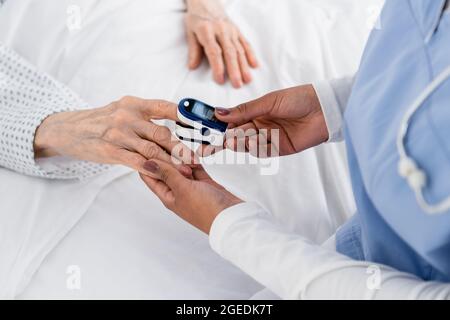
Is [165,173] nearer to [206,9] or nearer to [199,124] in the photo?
[199,124]

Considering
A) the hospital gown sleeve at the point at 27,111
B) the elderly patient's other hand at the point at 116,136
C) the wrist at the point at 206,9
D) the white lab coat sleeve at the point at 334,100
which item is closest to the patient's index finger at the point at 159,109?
the elderly patient's other hand at the point at 116,136

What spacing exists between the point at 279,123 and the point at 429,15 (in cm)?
36

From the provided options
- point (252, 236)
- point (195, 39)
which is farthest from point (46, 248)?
point (195, 39)

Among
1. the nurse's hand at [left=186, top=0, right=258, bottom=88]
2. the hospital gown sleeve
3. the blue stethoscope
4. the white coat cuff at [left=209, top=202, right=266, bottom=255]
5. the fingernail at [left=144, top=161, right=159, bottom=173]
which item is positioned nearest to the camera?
the blue stethoscope

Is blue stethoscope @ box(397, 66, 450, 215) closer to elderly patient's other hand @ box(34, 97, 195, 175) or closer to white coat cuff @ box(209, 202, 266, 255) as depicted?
white coat cuff @ box(209, 202, 266, 255)

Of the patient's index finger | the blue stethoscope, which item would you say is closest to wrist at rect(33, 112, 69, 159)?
the patient's index finger

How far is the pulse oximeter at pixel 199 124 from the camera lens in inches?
35.7

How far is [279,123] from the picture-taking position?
1022 mm

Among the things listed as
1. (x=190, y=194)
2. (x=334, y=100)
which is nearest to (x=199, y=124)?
(x=190, y=194)

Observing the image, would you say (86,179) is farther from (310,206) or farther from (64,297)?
(310,206)

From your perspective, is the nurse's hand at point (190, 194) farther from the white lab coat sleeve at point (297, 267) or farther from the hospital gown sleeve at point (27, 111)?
the hospital gown sleeve at point (27, 111)

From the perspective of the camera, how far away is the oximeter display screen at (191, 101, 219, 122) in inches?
35.8

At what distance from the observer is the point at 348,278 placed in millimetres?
700

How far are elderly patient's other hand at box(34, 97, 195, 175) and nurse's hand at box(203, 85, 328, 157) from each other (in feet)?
0.26
